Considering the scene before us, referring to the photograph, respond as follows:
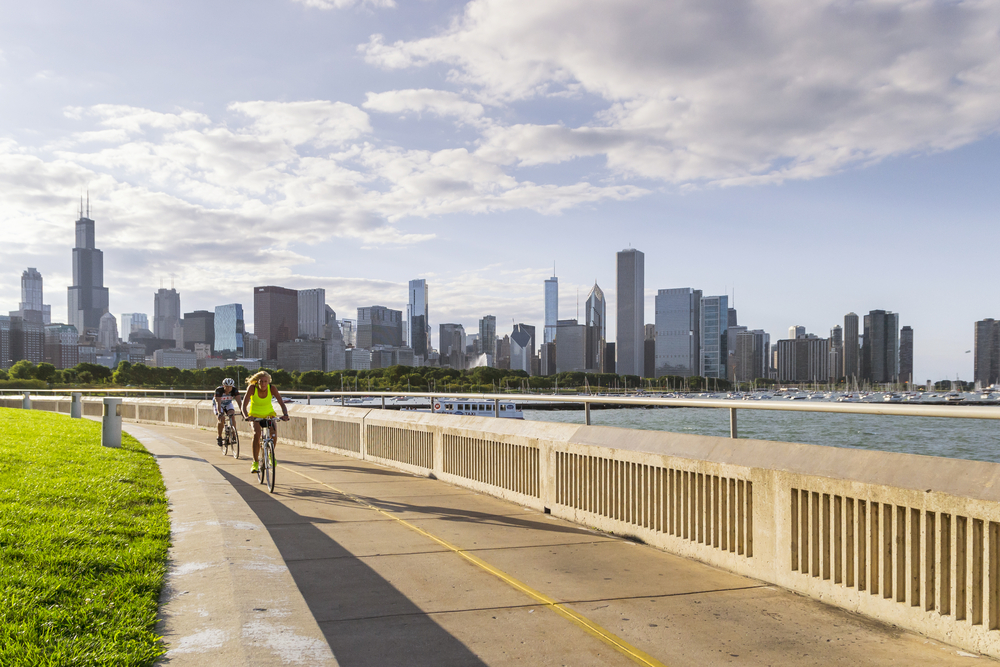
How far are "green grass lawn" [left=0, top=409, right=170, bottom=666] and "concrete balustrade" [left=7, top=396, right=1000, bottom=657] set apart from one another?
4.57 metres

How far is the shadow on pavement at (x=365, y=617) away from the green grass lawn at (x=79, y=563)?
3.69 feet

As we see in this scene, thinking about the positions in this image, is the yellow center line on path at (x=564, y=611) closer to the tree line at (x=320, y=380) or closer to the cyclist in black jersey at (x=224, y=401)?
the cyclist in black jersey at (x=224, y=401)

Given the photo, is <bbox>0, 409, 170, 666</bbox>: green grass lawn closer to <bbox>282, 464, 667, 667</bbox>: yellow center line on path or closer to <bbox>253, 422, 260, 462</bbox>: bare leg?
<bbox>253, 422, 260, 462</bbox>: bare leg

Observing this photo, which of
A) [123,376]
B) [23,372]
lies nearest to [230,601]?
[123,376]

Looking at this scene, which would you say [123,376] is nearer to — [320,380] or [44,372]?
[44,372]

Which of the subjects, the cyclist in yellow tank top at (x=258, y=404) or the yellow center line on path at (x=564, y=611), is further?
the cyclist in yellow tank top at (x=258, y=404)

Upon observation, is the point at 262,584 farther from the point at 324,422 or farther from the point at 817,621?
the point at 324,422

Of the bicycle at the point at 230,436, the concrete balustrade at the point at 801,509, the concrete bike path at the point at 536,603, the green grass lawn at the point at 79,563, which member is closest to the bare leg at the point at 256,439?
the green grass lawn at the point at 79,563

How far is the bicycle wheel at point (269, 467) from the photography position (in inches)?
480

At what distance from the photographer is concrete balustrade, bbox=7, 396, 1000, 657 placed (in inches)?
197

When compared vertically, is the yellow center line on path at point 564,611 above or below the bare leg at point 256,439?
below

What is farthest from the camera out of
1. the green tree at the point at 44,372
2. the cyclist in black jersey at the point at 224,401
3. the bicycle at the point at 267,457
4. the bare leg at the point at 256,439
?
the green tree at the point at 44,372

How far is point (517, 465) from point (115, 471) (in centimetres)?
660

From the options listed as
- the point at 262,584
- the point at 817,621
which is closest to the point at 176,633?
the point at 262,584
